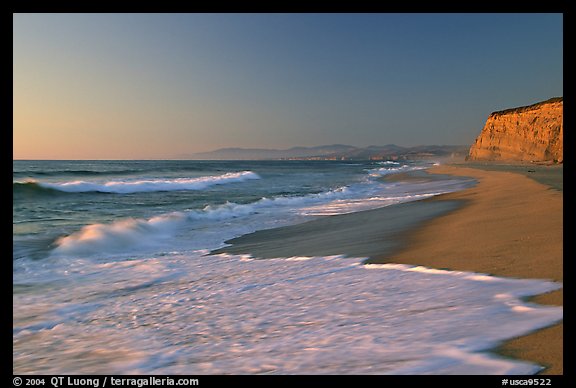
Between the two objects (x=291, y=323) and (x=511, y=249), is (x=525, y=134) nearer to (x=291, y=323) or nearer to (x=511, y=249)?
(x=511, y=249)

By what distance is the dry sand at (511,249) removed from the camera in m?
2.28

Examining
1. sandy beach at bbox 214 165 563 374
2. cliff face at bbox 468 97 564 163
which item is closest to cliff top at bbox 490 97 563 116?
cliff face at bbox 468 97 564 163

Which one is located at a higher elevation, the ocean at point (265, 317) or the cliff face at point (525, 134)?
the cliff face at point (525, 134)

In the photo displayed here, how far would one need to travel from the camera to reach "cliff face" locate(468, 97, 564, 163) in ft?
148

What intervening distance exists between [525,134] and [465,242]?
56.3 m

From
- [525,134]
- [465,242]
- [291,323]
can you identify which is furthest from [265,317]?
[525,134]

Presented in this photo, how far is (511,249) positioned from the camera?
4465 mm

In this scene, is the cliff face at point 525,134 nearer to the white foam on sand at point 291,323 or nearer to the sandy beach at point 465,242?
the sandy beach at point 465,242

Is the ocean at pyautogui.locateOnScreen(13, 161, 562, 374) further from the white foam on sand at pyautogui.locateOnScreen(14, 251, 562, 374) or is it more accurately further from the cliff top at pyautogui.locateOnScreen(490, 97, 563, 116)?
the cliff top at pyautogui.locateOnScreen(490, 97, 563, 116)

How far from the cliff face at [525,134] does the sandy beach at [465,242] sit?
1540 inches

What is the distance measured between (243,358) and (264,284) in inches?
→ 72.6

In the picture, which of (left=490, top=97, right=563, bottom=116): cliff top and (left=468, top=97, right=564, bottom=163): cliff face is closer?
(left=468, top=97, right=564, bottom=163): cliff face

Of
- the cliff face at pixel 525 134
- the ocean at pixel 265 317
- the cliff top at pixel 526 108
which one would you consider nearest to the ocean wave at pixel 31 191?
the ocean at pixel 265 317
